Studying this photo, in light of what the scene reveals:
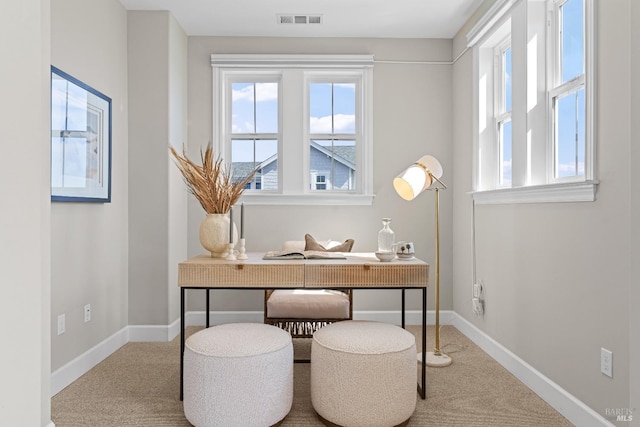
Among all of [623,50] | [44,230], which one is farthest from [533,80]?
[44,230]

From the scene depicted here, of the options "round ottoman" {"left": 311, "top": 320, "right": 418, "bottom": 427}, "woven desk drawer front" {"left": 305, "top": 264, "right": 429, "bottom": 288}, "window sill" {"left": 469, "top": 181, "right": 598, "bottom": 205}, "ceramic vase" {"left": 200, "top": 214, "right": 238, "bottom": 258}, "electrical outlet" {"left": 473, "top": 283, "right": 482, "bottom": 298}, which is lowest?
"round ottoman" {"left": 311, "top": 320, "right": 418, "bottom": 427}

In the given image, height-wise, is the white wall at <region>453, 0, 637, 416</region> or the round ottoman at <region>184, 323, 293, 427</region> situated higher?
the white wall at <region>453, 0, 637, 416</region>

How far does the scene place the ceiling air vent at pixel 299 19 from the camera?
3650mm

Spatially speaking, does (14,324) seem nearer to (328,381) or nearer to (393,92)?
(328,381)

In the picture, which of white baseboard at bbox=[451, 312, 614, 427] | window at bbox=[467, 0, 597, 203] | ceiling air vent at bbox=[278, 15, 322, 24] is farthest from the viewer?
ceiling air vent at bbox=[278, 15, 322, 24]

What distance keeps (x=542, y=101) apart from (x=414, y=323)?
2.27 meters

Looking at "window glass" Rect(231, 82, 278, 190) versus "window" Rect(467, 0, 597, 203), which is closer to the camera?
"window" Rect(467, 0, 597, 203)

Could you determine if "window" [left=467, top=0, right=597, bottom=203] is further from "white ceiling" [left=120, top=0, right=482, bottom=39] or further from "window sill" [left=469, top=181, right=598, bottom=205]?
"white ceiling" [left=120, top=0, right=482, bottom=39]

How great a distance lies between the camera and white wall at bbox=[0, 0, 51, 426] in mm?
1374

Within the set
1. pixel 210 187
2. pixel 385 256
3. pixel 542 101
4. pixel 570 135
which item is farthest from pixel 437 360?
pixel 210 187

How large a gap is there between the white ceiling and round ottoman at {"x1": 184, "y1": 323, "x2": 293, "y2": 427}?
2669 millimetres

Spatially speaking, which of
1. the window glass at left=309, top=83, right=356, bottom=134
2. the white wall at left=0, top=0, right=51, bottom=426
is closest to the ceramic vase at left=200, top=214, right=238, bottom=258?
the white wall at left=0, top=0, right=51, bottom=426

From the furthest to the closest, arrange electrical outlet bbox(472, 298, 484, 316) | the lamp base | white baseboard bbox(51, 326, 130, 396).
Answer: electrical outlet bbox(472, 298, 484, 316) → the lamp base → white baseboard bbox(51, 326, 130, 396)

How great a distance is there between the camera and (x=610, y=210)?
193cm
